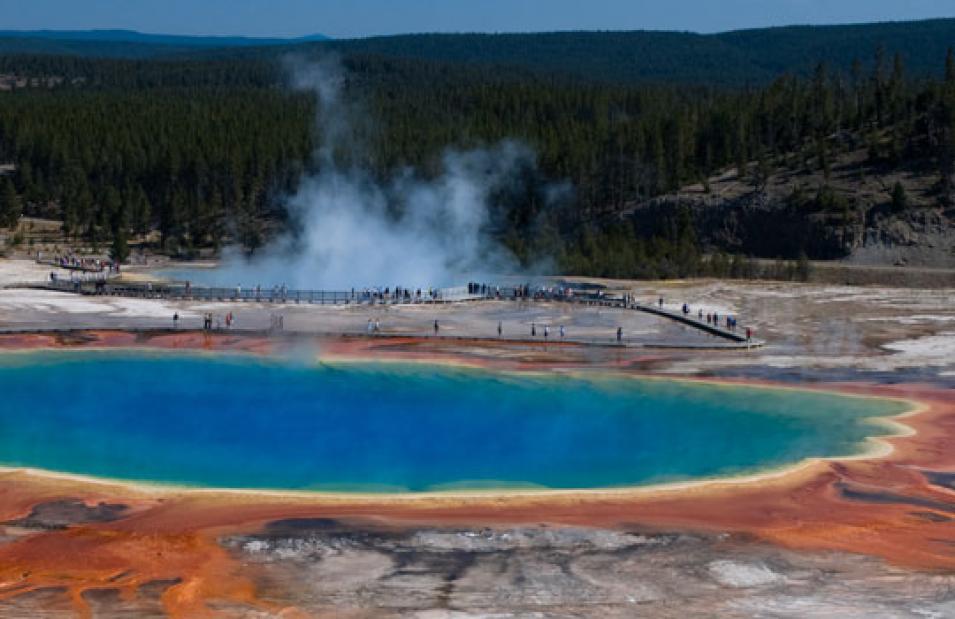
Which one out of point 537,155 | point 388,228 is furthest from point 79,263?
point 537,155

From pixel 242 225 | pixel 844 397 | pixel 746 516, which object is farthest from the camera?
pixel 242 225

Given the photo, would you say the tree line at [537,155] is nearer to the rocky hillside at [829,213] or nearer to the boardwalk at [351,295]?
the rocky hillside at [829,213]

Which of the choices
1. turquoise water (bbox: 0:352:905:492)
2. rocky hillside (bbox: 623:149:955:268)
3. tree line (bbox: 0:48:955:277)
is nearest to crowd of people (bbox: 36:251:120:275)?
tree line (bbox: 0:48:955:277)

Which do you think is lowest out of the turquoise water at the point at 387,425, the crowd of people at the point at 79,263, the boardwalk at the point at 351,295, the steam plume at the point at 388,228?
the turquoise water at the point at 387,425

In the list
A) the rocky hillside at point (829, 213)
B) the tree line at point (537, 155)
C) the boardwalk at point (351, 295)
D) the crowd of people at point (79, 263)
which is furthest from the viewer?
the tree line at point (537, 155)

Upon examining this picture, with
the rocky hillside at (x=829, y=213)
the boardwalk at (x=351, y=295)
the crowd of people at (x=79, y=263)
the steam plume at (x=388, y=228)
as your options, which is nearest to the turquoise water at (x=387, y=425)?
the boardwalk at (x=351, y=295)

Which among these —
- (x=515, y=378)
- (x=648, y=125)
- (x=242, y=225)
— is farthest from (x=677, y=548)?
(x=648, y=125)

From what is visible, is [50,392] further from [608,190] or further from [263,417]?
[608,190]

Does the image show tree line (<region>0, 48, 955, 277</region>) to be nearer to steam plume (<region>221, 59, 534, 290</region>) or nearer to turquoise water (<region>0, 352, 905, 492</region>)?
steam plume (<region>221, 59, 534, 290</region>)

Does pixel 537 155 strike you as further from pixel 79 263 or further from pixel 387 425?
pixel 387 425
